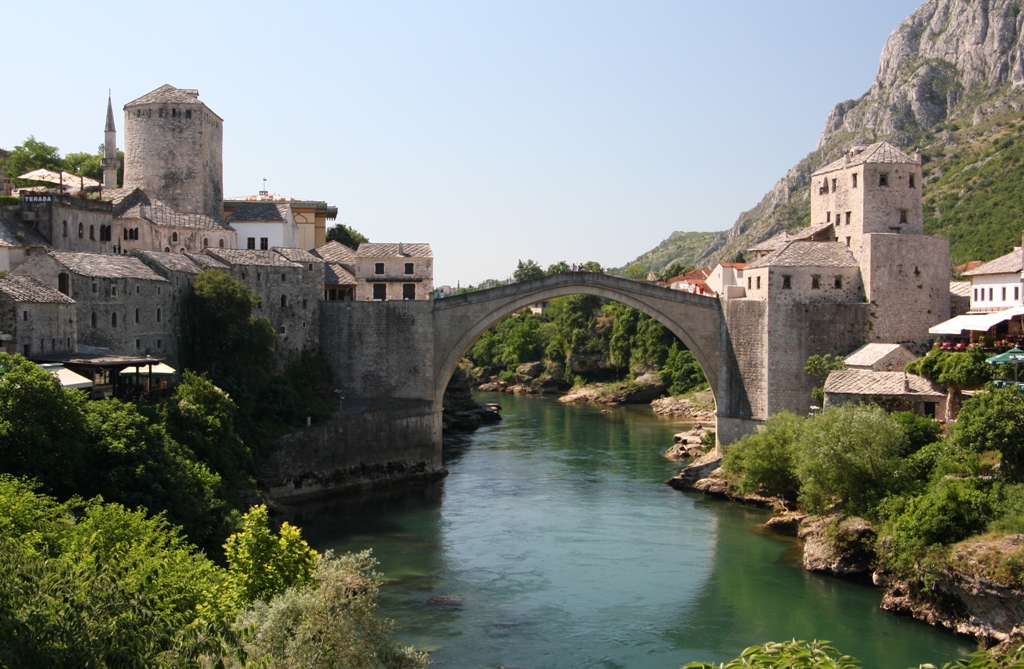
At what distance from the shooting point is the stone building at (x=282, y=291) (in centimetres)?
4016

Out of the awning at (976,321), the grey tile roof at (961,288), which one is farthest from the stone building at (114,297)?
the grey tile roof at (961,288)

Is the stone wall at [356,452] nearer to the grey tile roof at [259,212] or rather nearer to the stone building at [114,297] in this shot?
the stone building at [114,297]

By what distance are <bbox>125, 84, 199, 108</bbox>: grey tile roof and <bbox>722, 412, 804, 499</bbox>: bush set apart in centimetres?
2736

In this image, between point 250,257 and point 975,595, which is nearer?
point 975,595

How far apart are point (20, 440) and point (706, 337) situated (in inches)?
1035

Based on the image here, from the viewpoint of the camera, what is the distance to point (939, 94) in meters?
95.8

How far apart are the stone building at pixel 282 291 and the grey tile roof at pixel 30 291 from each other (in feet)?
30.9

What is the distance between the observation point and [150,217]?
137 ft

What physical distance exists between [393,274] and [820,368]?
1748cm

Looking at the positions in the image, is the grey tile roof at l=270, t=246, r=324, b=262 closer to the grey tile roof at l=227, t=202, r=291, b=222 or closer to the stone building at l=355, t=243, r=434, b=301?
the stone building at l=355, t=243, r=434, b=301

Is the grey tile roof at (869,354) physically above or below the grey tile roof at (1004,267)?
below

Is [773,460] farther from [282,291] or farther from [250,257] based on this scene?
[250,257]

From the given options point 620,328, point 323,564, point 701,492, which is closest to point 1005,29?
point 620,328

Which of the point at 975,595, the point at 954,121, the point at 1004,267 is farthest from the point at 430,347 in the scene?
the point at 954,121
